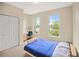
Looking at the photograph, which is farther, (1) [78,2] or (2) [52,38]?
(2) [52,38]

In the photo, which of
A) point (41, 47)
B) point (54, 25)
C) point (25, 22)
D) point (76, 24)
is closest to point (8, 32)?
point (25, 22)

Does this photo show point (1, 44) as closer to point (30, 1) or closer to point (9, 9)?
point (9, 9)

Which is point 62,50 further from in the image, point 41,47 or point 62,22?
point 62,22

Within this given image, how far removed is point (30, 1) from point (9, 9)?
351 mm

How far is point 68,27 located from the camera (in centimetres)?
159

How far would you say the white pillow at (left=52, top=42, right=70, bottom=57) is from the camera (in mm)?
1509

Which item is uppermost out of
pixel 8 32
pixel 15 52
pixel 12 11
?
pixel 12 11

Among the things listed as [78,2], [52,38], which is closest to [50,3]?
[78,2]

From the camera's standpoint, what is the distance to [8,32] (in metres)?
1.59

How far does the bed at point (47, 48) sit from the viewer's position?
1526 millimetres

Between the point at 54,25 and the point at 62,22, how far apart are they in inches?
5.5

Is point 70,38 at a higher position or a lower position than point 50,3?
lower

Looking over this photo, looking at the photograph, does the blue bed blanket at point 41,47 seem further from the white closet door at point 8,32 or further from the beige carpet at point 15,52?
the white closet door at point 8,32

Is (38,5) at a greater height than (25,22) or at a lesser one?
greater
